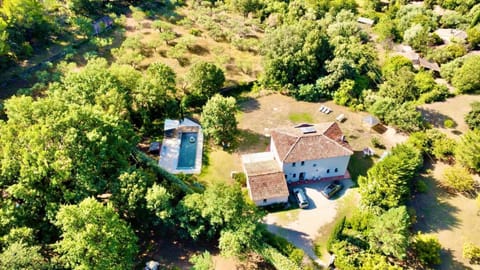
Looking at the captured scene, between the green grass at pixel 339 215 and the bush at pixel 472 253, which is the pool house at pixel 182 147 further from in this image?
the bush at pixel 472 253

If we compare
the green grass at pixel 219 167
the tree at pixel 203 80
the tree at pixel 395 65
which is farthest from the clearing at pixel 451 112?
the tree at pixel 203 80

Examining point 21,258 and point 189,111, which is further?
point 189,111

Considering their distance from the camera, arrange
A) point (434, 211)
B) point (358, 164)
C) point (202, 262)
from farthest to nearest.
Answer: point (358, 164), point (434, 211), point (202, 262)

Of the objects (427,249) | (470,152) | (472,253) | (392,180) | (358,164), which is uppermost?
(470,152)

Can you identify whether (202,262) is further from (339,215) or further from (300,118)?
(300,118)

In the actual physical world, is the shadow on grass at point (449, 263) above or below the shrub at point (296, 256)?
below

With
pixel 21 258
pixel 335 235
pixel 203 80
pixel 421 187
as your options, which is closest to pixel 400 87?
pixel 421 187

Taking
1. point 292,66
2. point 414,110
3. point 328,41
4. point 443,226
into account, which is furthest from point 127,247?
point 328,41

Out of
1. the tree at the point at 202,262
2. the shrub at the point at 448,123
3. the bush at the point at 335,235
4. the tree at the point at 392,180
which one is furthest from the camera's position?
the shrub at the point at 448,123
